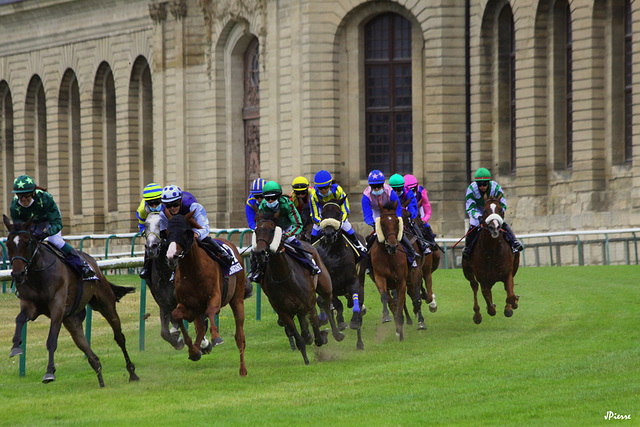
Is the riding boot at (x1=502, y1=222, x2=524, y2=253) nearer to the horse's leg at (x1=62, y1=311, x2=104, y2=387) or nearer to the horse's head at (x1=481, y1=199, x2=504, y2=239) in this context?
the horse's head at (x1=481, y1=199, x2=504, y2=239)

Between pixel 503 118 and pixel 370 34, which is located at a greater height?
pixel 370 34

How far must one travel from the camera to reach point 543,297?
25.5m

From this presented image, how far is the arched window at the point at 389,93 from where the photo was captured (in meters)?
47.9

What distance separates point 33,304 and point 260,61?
117 feet

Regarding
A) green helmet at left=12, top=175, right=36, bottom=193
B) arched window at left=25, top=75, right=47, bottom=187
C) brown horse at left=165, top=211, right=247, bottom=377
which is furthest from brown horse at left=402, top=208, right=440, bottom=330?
arched window at left=25, top=75, right=47, bottom=187

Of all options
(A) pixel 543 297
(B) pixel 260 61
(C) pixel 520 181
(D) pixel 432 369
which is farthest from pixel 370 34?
(D) pixel 432 369

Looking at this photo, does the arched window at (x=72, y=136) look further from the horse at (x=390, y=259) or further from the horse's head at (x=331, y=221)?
the horse's head at (x=331, y=221)

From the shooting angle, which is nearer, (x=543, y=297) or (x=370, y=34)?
(x=543, y=297)

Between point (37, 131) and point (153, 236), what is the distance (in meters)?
54.1

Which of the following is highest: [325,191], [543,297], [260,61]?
[260,61]

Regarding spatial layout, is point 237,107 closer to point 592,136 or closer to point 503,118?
point 503,118

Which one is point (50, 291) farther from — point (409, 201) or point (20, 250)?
point (409, 201)

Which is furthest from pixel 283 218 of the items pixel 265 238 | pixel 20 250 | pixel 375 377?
pixel 20 250

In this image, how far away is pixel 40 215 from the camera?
15891 mm
